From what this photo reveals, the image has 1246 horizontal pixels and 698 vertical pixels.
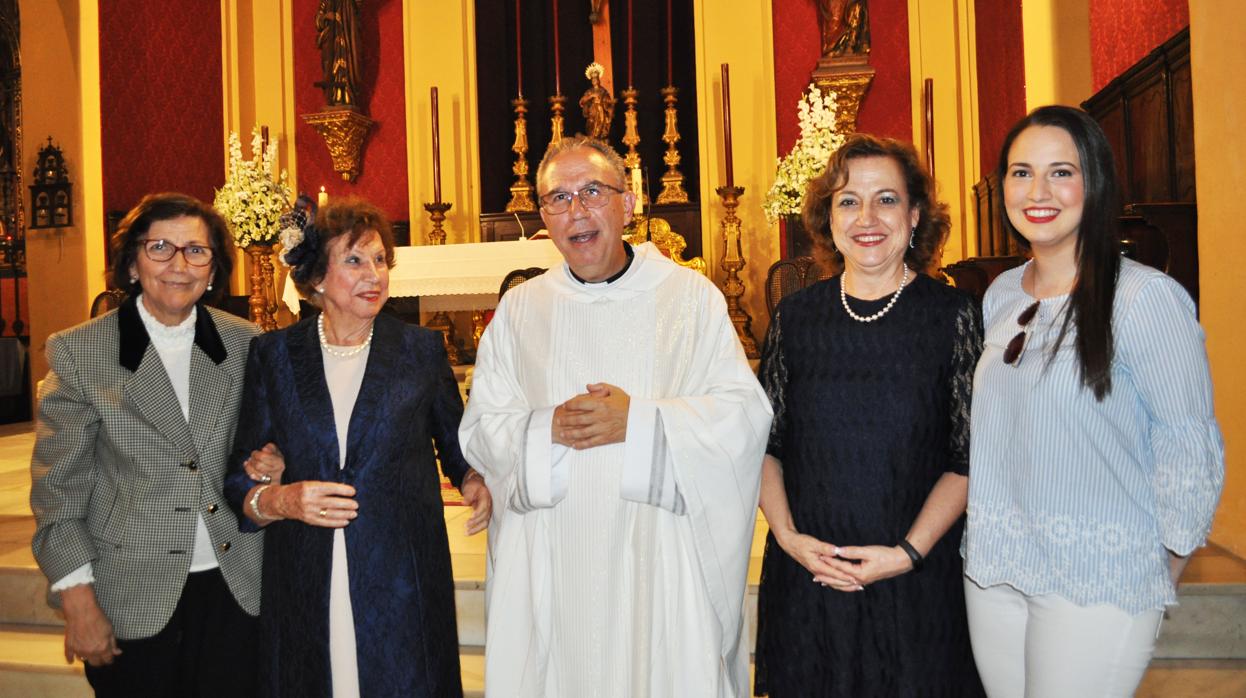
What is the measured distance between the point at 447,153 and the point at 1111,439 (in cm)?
885

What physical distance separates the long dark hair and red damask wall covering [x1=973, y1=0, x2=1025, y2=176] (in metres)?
5.58

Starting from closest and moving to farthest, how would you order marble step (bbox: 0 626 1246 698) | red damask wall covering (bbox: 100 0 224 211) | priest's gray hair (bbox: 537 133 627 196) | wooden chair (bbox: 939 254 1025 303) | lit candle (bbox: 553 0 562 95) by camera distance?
1. priest's gray hair (bbox: 537 133 627 196)
2. marble step (bbox: 0 626 1246 698)
3. wooden chair (bbox: 939 254 1025 303)
4. red damask wall covering (bbox: 100 0 224 211)
5. lit candle (bbox: 553 0 562 95)

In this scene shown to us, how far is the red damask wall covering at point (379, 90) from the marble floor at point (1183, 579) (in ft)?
18.4

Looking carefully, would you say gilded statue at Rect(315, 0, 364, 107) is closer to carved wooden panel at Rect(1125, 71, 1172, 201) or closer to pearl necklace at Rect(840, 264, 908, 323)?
carved wooden panel at Rect(1125, 71, 1172, 201)

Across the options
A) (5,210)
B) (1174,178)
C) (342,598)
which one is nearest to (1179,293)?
(342,598)

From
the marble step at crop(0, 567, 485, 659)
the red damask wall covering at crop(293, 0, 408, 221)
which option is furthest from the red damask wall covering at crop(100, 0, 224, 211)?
→ the marble step at crop(0, 567, 485, 659)

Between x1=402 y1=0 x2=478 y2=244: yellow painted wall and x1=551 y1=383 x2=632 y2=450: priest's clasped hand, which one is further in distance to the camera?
x1=402 y1=0 x2=478 y2=244: yellow painted wall

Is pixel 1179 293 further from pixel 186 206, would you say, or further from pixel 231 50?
pixel 231 50

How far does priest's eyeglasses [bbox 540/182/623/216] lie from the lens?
212cm

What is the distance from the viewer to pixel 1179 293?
1.61 m

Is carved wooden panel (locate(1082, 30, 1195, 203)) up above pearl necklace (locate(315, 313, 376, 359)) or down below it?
above

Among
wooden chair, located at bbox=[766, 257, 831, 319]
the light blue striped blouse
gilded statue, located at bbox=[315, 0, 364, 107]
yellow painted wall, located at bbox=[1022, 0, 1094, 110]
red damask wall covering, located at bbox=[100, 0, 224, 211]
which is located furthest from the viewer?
gilded statue, located at bbox=[315, 0, 364, 107]

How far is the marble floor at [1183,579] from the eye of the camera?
2.75m

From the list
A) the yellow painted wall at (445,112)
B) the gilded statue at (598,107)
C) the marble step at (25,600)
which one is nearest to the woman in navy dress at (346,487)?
the marble step at (25,600)
